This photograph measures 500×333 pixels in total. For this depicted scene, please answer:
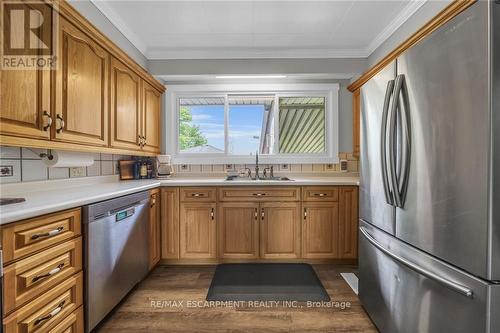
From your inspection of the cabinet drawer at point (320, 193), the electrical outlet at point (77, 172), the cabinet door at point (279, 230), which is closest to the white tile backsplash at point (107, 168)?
the electrical outlet at point (77, 172)

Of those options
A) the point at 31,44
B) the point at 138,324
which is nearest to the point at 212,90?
the point at 31,44

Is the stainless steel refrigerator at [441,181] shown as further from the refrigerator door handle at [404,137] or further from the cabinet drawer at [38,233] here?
the cabinet drawer at [38,233]

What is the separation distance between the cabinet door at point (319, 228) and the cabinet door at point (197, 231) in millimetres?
980

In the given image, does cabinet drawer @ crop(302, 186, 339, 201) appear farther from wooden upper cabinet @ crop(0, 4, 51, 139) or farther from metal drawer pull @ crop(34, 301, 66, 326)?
wooden upper cabinet @ crop(0, 4, 51, 139)

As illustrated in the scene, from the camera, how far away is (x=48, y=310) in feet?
3.99

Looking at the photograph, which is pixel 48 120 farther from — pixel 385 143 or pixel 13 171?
pixel 385 143

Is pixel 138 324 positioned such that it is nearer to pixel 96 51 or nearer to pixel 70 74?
pixel 70 74

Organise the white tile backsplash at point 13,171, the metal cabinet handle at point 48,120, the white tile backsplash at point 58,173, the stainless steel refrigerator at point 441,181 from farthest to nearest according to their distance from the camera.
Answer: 1. the white tile backsplash at point 58,173
2. the white tile backsplash at point 13,171
3. the metal cabinet handle at point 48,120
4. the stainless steel refrigerator at point 441,181

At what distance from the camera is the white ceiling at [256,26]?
6.89 ft

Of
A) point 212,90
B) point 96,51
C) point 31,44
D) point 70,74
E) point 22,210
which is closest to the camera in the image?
point 22,210

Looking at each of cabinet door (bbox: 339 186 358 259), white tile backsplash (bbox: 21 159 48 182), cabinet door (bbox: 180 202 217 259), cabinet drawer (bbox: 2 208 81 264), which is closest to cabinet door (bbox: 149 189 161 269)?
cabinet door (bbox: 180 202 217 259)

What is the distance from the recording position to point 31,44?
1338mm

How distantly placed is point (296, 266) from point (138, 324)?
5.03 feet

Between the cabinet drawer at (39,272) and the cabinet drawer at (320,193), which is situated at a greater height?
the cabinet drawer at (320,193)
